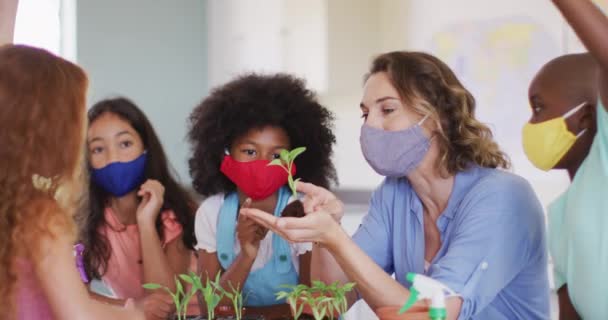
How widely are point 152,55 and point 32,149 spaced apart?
493cm

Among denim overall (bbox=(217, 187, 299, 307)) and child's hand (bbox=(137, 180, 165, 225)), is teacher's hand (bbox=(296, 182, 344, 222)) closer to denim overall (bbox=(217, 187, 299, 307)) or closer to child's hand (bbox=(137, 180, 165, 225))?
denim overall (bbox=(217, 187, 299, 307))

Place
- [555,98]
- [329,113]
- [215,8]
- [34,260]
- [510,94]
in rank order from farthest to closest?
1. [215,8]
2. [510,94]
3. [329,113]
4. [555,98]
5. [34,260]

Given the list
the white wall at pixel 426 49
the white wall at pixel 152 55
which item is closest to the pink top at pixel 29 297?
the white wall at pixel 426 49

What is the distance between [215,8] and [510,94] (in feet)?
10.7

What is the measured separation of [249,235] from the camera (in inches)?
84.1

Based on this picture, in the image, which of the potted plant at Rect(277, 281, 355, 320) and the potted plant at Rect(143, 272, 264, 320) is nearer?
the potted plant at Rect(277, 281, 355, 320)

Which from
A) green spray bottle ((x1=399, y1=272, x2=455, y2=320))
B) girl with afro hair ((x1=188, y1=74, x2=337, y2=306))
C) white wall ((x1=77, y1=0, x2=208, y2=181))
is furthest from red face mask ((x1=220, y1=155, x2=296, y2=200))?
white wall ((x1=77, y1=0, x2=208, y2=181))

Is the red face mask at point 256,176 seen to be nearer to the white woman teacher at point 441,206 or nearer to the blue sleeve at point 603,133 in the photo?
the white woman teacher at point 441,206

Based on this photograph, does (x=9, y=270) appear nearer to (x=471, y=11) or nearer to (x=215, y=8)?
(x=471, y=11)

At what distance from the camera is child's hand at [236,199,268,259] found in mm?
2115

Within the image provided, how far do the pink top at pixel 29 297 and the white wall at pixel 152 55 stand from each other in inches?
181

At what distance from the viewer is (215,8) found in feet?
20.4

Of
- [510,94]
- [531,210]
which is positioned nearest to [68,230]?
[531,210]

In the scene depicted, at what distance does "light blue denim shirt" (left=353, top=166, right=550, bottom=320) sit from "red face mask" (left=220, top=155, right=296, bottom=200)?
29 cm
